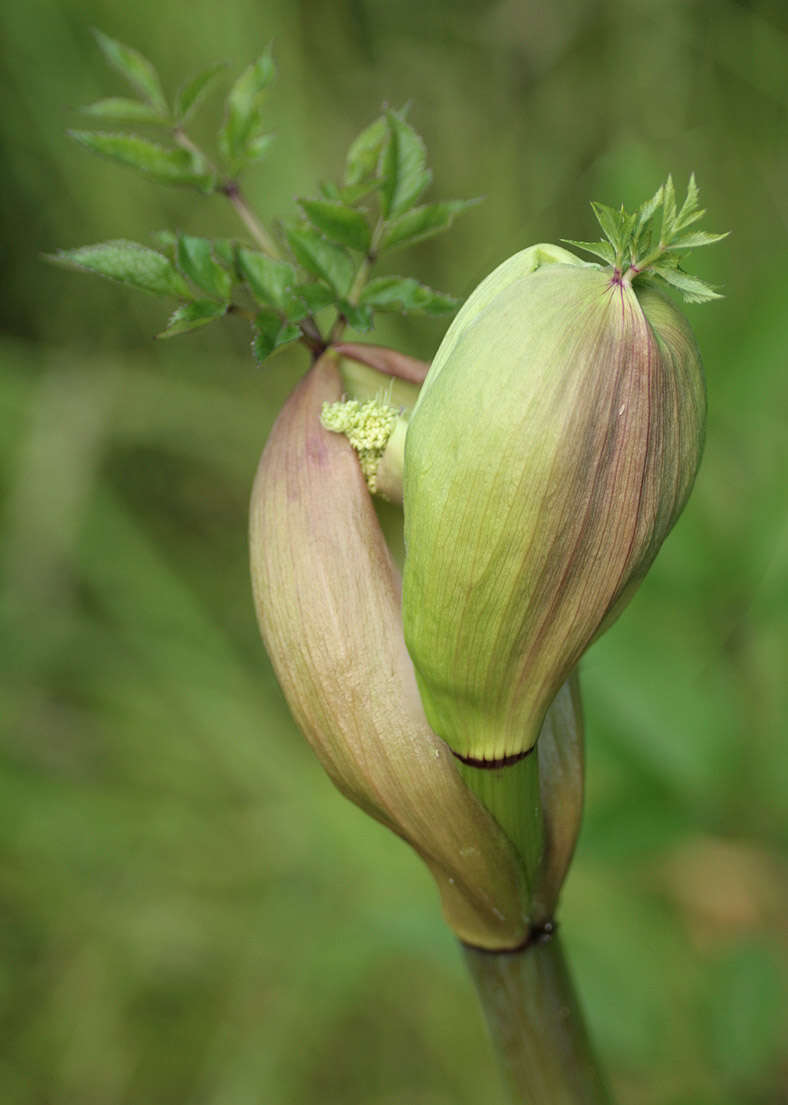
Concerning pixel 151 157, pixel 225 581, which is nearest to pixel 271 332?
pixel 151 157

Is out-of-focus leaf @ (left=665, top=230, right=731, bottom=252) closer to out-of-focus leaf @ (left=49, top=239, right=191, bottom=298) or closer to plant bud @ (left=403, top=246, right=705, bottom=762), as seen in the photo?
plant bud @ (left=403, top=246, right=705, bottom=762)

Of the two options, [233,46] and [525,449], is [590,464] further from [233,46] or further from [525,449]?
[233,46]

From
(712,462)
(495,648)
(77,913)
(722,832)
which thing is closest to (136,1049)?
(77,913)

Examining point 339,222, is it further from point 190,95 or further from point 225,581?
point 225,581

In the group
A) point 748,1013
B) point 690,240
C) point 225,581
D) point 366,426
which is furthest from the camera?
point 225,581

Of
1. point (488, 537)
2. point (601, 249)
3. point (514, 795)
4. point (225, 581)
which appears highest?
point (601, 249)
